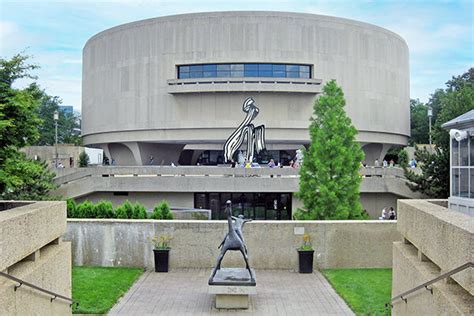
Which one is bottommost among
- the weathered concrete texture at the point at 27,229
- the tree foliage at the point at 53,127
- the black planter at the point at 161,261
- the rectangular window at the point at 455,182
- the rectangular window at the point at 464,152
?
the black planter at the point at 161,261

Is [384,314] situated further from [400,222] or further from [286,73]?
[286,73]

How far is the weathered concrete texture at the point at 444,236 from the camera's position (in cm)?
593

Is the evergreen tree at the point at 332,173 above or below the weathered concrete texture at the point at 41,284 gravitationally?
above

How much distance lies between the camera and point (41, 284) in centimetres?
899

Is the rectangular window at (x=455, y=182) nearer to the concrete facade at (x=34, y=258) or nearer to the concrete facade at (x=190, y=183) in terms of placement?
the concrete facade at (x=34, y=258)

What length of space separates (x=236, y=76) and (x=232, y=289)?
36828mm

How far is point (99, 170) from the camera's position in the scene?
36.9 metres

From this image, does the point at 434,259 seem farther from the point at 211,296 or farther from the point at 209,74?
the point at 209,74

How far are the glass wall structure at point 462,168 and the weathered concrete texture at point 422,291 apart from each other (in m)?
1.92

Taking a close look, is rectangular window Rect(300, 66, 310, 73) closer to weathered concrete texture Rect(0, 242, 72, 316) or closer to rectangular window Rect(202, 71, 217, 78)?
rectangular window Rect(202, 71, 217, 78)

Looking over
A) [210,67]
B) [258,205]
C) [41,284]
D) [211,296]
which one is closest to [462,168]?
[211,296]

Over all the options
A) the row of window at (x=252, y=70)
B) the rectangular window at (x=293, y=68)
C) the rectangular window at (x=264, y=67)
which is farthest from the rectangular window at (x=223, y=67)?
the rectangular window at (x=293, y=68)

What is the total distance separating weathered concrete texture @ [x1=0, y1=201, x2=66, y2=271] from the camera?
7402mm

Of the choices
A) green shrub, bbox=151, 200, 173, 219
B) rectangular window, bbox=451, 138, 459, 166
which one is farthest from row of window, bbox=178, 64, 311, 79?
rectangular window, bbox=451, 138, 459, 166
